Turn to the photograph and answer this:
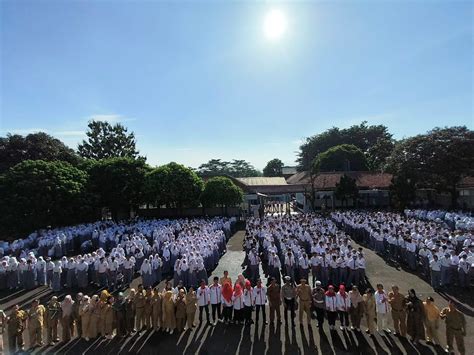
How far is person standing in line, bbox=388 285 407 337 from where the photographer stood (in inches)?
323

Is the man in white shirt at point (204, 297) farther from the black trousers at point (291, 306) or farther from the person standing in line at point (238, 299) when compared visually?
the black trousers at point (291, 306)

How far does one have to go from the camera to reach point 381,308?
8461mm

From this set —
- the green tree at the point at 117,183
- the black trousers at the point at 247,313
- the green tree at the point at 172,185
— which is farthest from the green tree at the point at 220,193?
the black trousers at the point at 247,313

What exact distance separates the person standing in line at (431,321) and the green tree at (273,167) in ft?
225

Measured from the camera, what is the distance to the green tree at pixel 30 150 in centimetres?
3238

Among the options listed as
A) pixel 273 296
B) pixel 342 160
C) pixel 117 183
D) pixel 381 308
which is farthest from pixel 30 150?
pixel 342 160

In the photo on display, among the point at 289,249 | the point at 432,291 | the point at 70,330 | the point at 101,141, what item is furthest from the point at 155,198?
the point at 101,141

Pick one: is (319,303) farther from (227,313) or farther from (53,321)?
(53,321)

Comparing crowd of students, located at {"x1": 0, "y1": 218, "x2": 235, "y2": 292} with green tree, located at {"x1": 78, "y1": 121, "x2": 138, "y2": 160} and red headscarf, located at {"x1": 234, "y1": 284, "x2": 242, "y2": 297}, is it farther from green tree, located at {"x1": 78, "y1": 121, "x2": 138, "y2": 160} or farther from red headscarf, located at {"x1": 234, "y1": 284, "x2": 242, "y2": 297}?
green tree, located at {"x1": 78, "y1": 121, "x2": 138, "y2": 160}

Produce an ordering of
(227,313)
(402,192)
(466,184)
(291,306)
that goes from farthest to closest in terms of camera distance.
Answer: (466,184) → (402,192) → (227,313) → (291,306)

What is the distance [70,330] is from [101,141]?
46.2 m

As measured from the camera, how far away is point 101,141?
168 feet

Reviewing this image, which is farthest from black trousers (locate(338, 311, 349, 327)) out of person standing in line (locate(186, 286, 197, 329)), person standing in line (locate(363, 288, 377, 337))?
person standing in line (locate(186, 286, 197, 329))

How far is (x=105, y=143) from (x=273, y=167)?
38.4 metres
